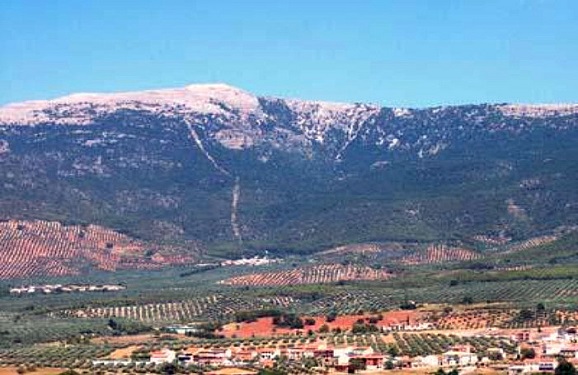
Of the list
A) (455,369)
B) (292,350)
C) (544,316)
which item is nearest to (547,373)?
(455,369)

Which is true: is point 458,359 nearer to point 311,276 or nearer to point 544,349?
point 544,349

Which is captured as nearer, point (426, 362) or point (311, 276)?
point (426, 362)

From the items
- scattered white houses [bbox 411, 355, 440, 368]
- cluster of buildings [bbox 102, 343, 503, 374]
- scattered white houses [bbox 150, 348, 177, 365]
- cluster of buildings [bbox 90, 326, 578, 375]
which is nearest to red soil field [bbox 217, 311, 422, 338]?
cluster of buildings [bbox 90, 326, 578, 375]

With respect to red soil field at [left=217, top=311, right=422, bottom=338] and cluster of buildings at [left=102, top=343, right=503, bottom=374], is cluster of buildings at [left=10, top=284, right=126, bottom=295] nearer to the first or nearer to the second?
red soil field at [left=217, top=311, right=422, bottom=338]

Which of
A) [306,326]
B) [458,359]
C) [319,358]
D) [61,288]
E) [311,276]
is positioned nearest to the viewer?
[458,359]

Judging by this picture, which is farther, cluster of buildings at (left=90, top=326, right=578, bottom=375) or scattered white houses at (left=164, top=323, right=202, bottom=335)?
scattered white houses at (left=164, top=323, right=202, bottom=335)

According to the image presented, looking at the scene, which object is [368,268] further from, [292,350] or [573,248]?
[292,350]

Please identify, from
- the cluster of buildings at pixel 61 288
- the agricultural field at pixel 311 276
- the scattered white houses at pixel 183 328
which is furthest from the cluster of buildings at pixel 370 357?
the cluster of buildings at pixel 61 288

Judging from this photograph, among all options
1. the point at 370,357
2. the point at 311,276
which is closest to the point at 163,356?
the point at 370,357

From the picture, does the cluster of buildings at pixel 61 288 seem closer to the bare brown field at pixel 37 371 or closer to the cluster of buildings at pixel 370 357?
the cluster of buildings at pixel 370 357
